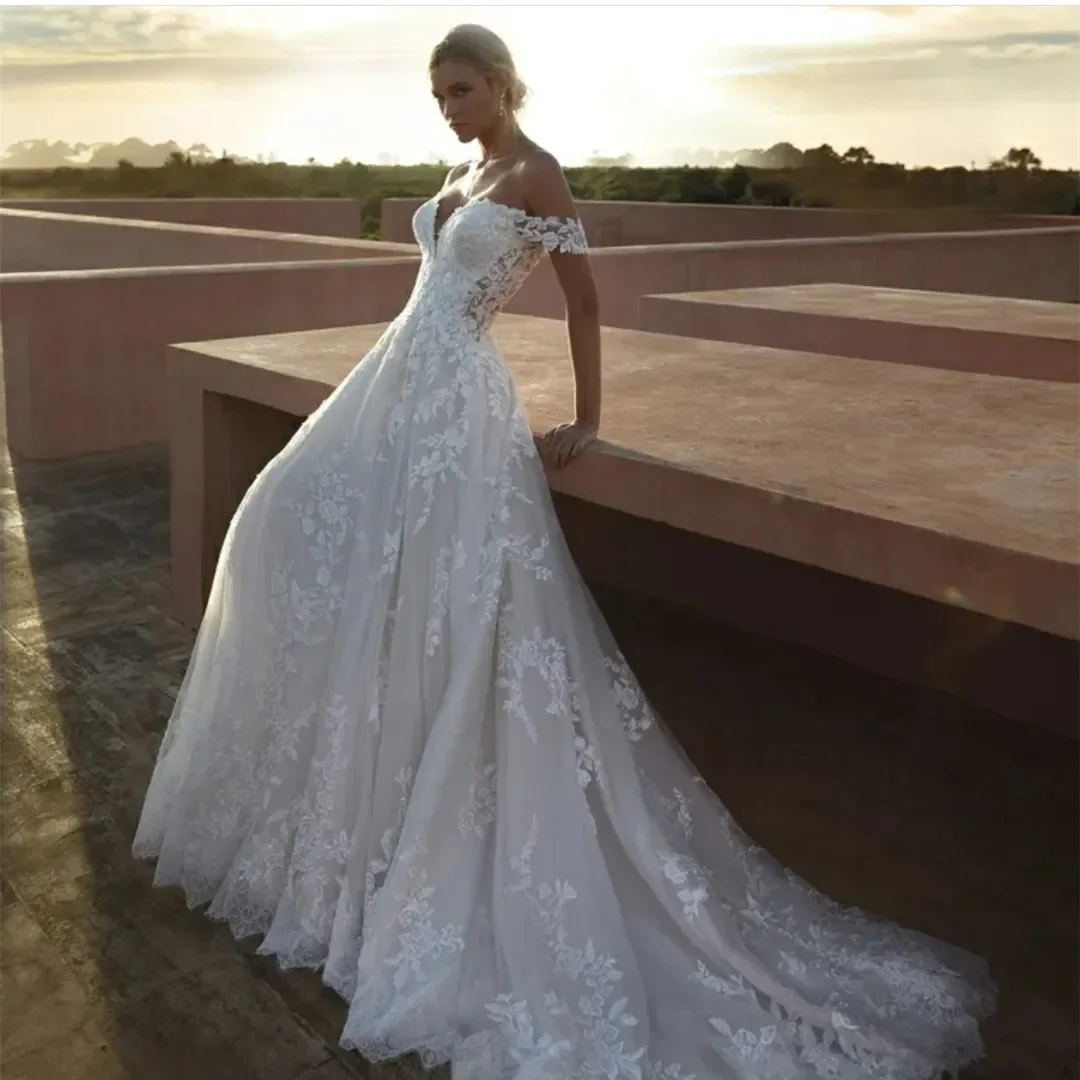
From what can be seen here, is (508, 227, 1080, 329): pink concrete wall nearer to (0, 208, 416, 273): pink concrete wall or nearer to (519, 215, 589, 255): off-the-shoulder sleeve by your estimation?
(0, 208, 416, 273): pink concrete wall

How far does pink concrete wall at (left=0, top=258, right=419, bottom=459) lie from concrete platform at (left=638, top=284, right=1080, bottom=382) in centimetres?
209

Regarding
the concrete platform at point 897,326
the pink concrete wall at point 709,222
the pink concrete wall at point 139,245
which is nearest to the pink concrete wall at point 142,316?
the pink concrete wall at point 139,245

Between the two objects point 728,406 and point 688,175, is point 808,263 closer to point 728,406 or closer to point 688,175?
point 728,406

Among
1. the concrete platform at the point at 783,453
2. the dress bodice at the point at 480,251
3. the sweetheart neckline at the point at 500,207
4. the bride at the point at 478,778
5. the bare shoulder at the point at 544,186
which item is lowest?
the bride at the point at 478,778

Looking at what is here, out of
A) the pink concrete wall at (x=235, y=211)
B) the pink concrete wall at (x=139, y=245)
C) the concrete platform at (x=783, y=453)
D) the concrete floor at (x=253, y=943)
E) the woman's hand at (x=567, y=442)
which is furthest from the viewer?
the pink concrete wall at (x=235, y=211)

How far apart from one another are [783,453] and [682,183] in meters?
23.2

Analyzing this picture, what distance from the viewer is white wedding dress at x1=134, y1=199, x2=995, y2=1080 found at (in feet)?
6.95

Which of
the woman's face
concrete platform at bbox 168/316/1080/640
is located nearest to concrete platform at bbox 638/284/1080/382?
concrete platform at bbox 168/316/1080/640

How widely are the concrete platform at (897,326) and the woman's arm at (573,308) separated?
2.72 m

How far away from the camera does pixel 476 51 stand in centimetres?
234

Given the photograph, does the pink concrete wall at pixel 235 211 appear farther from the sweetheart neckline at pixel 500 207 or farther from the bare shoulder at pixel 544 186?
the bare shoulder at pixel 544 186

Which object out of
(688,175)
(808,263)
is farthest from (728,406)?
(688,175)

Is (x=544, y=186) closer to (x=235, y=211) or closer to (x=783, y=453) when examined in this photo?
(x=783, y=453)

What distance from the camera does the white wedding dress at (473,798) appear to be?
2.12 metres
